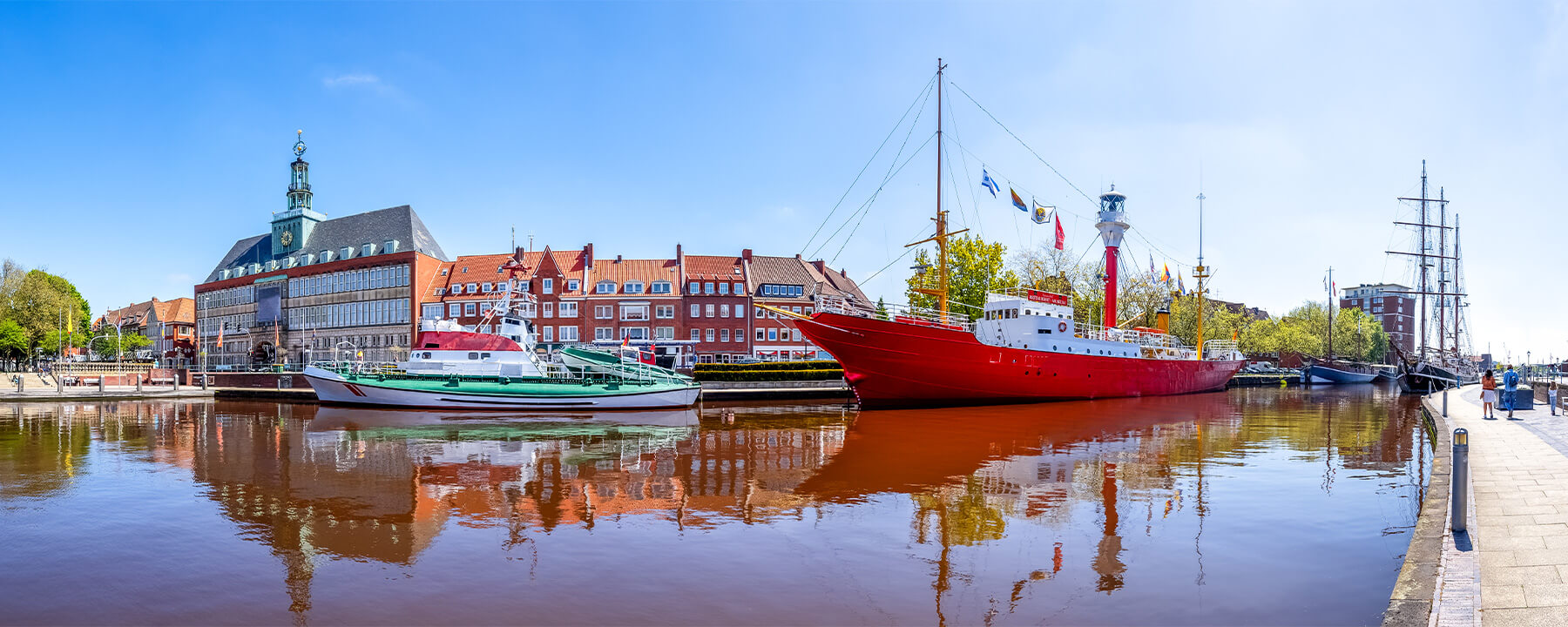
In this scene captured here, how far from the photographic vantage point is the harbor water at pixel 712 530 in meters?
7.27

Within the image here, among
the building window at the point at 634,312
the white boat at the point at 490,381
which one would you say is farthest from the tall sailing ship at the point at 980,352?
the building window at the point at 634,312

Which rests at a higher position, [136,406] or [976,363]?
[976,363]

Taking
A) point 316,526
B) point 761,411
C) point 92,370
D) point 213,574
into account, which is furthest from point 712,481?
point 92,370

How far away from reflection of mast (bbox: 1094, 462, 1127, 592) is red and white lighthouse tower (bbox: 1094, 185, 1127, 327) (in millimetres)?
33560

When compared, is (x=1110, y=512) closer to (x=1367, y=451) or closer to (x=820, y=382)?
(x=1367, y=451)

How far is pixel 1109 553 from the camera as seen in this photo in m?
8.96

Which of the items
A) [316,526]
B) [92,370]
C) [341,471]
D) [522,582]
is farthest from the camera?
[92,370]

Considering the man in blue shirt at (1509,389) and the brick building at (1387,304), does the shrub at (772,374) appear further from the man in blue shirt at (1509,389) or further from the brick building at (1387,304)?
the brick building at (1387,304)

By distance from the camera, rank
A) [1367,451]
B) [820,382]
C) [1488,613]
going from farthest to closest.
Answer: [820,382] → [1367,451] → [1488,613]

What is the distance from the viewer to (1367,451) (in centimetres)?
1823

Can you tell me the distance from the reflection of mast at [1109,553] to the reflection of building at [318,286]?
67375 mm

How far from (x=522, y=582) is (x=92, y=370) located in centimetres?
6389

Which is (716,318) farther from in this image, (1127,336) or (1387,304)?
(1387,304)

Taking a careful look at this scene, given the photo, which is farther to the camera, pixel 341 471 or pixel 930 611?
pixel 341 471
